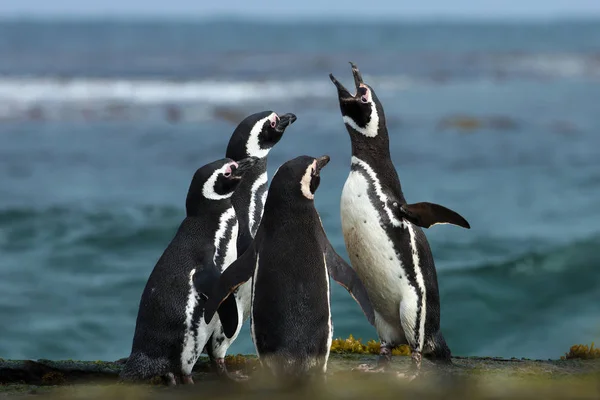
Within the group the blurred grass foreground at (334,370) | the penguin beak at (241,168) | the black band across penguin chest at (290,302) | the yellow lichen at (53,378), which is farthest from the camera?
the yellow lichen at (53,378)

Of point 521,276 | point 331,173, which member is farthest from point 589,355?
point 331,173

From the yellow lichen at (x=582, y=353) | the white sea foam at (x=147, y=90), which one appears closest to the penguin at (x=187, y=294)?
the yellow lichen at (x=582, y=353)

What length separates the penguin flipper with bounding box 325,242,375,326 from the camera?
4945 millimetres

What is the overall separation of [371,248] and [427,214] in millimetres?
392

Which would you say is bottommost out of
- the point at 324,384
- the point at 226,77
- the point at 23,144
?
the point at 324,384

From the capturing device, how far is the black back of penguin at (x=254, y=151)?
590 cm

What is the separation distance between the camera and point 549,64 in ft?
150

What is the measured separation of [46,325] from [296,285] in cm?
645

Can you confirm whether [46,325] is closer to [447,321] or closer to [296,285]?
[447,321]

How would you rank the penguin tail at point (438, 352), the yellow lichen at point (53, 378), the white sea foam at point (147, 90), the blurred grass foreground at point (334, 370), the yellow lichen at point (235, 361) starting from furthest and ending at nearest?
the white sea foam at point (147, 90)
the yellow lichen at point (235, 361)
the penguin tail at point (438, 352)
the yellow lichen at point (53, 378)
the blurred grass foreground at point (334, 370)

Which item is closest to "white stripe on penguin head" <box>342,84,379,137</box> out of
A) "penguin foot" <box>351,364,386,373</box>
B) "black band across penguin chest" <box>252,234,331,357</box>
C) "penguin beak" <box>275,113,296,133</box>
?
"penguin beak" <box>275,113,296,133</box>

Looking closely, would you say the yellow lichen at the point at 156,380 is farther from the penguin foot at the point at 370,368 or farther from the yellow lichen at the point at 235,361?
the penguin foot at the point at 370,368

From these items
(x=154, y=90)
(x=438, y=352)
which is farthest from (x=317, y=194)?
(x=154, y=90)

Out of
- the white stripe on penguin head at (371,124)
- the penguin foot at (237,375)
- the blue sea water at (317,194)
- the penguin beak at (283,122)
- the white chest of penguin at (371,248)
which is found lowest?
the penguin foot at (237,375)
